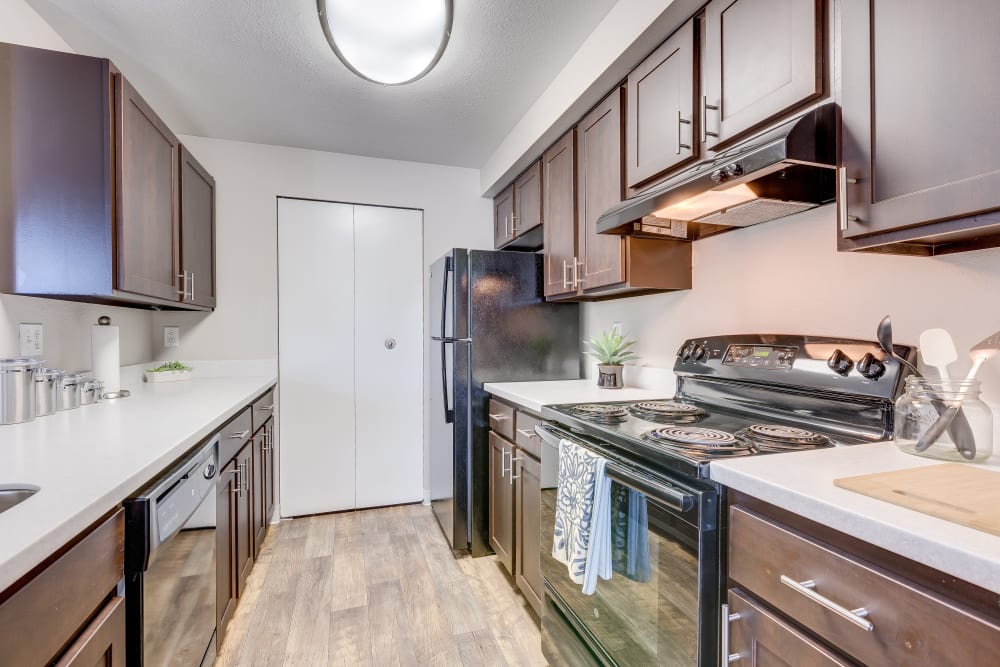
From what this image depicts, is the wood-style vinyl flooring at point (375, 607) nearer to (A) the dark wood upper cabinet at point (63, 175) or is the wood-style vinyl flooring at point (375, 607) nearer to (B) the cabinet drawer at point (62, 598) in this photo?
(B) the cabinet drawer at point (62, 598)

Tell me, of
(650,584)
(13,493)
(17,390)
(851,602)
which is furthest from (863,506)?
(17,390)

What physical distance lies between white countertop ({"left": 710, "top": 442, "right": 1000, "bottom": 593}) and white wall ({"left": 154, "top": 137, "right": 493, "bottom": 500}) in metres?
2.75

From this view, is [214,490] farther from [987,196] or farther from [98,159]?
[987,196]

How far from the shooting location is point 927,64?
2.91 ft

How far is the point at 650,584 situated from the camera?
116 centimetres

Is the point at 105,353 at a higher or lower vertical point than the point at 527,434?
higher

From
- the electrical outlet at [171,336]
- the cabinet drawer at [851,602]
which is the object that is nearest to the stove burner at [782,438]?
the cabinet drawer at [851,602]

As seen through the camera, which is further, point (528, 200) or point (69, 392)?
point (528, 200)

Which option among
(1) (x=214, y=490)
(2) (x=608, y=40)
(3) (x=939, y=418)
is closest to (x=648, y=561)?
(3) (x=939, y=418)

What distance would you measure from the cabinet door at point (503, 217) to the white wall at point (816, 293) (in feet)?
3.92

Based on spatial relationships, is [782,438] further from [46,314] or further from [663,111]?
[46,314]

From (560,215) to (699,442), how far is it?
5.02 ft

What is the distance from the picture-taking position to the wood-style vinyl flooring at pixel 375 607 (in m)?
1.78

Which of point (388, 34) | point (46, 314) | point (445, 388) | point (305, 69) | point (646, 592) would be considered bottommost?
point (646, 592)
